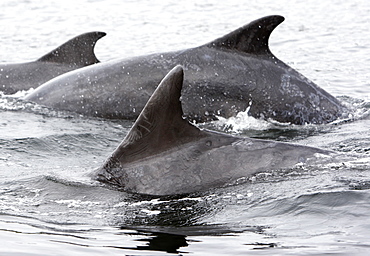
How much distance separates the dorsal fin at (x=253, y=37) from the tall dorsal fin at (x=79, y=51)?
2.87m

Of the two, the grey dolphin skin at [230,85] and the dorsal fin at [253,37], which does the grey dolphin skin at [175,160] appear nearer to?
the dorsal fin at [253,37]

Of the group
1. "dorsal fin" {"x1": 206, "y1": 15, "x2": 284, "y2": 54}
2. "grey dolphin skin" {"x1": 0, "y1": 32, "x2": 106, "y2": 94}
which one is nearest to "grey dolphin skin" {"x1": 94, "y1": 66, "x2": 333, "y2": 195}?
"dorsal fin" {"x1": 206, "y1": 15, "x2": 284, "y2": 54}

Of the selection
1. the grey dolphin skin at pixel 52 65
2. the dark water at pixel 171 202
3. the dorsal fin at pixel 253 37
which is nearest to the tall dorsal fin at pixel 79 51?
the grey dolphin skin at pixel 52 65

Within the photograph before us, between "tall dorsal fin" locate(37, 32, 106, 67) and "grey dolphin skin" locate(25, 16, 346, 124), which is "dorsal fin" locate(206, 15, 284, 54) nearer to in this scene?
"grey dolphin skin" locate(25, 16, 346, 124)

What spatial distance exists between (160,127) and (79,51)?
23.0ft

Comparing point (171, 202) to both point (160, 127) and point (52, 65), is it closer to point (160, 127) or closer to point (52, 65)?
point (160, 127)

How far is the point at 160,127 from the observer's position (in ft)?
24.0

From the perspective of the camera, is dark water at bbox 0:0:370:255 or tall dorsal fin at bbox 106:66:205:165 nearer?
dark water at bbox 0:0:370:255

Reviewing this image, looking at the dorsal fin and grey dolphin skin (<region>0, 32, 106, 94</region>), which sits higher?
the dorsal fin

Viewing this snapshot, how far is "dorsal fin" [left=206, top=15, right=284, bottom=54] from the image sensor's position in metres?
11.1

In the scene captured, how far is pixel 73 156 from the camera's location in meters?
9.89

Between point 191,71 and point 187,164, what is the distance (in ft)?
14.0

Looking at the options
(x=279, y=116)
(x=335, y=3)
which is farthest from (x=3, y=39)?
(x=279, y=116)

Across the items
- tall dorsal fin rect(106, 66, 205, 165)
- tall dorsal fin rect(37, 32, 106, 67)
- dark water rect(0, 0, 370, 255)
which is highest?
tall dorsal fin rect(106, 66, 205, 165)
